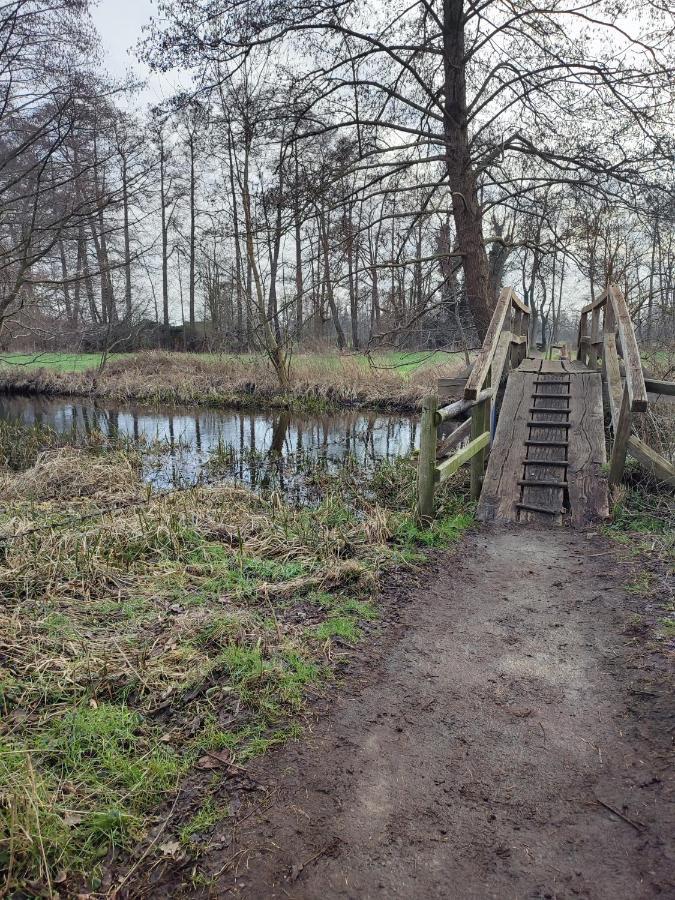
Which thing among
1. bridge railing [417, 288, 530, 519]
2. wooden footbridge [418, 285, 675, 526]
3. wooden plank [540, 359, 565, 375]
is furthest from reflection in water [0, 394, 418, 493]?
wooden footbridge [418, 285, 675, 526]

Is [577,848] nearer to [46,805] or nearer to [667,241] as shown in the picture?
[46,805]

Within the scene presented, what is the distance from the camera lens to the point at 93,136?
7.98 meters

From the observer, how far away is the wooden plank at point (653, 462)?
17.5 feet

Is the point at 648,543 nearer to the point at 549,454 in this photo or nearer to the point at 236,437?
the point at 549,454

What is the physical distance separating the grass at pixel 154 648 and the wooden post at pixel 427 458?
0.27m

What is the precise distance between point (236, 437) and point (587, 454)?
9.08 m

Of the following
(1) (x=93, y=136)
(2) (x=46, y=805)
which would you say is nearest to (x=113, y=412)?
(1) (x=93, y=136)

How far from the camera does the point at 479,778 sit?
8.16ft

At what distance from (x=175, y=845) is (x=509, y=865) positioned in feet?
4.13

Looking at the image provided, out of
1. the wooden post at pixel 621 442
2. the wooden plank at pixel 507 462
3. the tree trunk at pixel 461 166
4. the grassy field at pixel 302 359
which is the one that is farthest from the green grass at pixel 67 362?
the wooden post at pixel 621 442

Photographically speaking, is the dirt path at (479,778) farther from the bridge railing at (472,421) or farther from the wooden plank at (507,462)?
the wooden plank at (507,462)

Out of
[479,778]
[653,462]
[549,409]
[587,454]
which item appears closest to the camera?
[479,778]

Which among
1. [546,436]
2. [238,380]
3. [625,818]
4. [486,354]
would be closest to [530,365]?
[546,436]

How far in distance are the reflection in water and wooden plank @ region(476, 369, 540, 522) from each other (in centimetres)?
321
